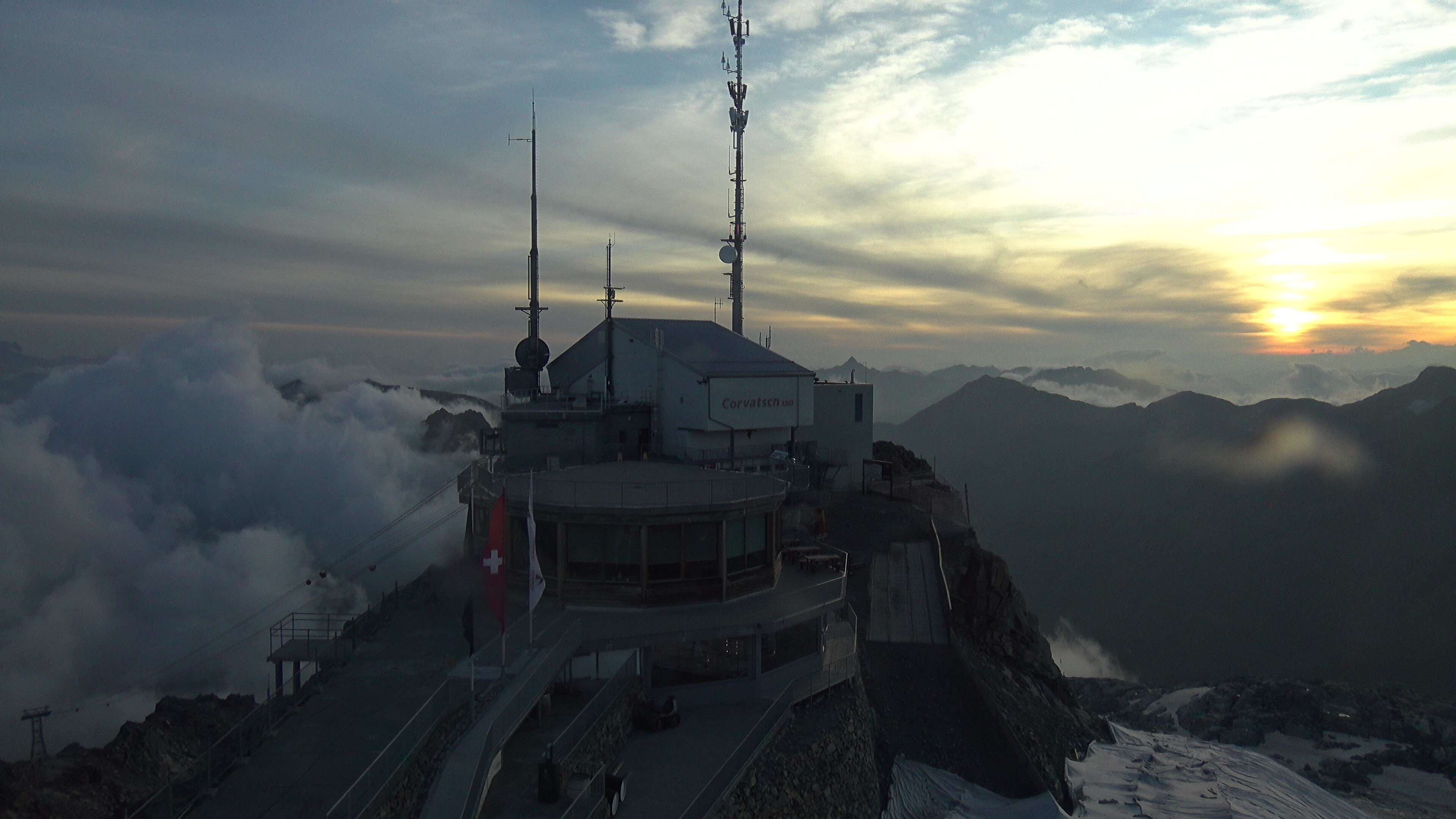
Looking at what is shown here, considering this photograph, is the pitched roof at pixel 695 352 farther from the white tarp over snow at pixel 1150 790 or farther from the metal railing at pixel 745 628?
the white tarp over snow at pixel 1150 790

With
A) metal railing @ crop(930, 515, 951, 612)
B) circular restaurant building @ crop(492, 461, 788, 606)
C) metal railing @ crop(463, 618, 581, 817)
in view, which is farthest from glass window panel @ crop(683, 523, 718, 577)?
metal railing @ crop(930, 515, 951, 612)

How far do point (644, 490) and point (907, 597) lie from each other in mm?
14548

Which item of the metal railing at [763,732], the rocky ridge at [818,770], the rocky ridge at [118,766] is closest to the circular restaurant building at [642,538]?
the metal railing at [763,732]

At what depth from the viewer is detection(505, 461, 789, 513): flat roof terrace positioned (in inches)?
917

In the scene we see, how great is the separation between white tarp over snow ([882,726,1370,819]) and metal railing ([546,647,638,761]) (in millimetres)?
9051

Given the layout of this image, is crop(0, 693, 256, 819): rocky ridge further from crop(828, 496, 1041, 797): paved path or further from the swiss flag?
crop(828, 496, 1041, 797): paved path

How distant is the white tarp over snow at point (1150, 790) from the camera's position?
2495 centimetres

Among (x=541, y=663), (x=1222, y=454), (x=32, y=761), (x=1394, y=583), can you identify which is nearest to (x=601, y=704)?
(x=541, y=663)

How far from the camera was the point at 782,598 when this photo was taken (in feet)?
81.6

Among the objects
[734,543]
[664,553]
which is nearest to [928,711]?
[734,543]

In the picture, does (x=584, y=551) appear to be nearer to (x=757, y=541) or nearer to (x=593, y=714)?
(x=757, y=541)

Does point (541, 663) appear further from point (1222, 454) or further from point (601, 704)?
point (1222, 454)

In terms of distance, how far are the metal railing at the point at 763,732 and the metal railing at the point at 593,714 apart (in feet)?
8.76

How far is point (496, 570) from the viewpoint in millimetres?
17406
